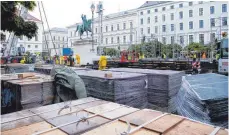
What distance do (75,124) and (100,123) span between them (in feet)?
1.08

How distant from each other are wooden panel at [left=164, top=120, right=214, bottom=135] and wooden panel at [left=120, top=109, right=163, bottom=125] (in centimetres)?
40

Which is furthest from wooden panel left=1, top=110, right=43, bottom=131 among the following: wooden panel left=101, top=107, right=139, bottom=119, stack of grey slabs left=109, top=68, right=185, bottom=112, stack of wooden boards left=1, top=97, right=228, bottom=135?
stack of grey slabs left=109, top=68, right=185, bottom=112

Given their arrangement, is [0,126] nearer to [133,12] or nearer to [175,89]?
[175,89]

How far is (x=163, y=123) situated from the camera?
2.64 meters

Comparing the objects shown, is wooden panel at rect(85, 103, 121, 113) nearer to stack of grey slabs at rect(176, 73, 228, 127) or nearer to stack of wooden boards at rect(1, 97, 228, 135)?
stack of wooden boards at rect(1, 97, 228, 135)

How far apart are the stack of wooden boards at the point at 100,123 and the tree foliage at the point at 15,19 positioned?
324 centimetres

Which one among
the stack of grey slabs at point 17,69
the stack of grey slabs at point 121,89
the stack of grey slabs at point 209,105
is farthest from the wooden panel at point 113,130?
the stack of grey slabs at point 17,69

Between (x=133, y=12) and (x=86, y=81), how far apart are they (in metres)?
56.9

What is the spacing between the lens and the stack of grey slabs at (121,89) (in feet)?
16.2

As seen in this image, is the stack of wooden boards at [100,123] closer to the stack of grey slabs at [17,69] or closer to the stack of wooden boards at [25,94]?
the stack of wooden boards at [25,94]

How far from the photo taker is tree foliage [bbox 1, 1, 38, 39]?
5.27 meters

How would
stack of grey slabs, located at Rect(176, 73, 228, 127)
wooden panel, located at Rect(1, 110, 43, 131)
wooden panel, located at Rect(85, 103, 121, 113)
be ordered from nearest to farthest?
1. wooden panel, located at Rect(1, 110, 43, 131)
2. wooden panel, located at Rect(85, 103, 121, 113)
3. stack of grey slabs, located at Rect(176, 73, 228, 127)

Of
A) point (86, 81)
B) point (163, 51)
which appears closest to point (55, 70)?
point (86, 81)

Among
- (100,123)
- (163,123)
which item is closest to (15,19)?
(100,123)
